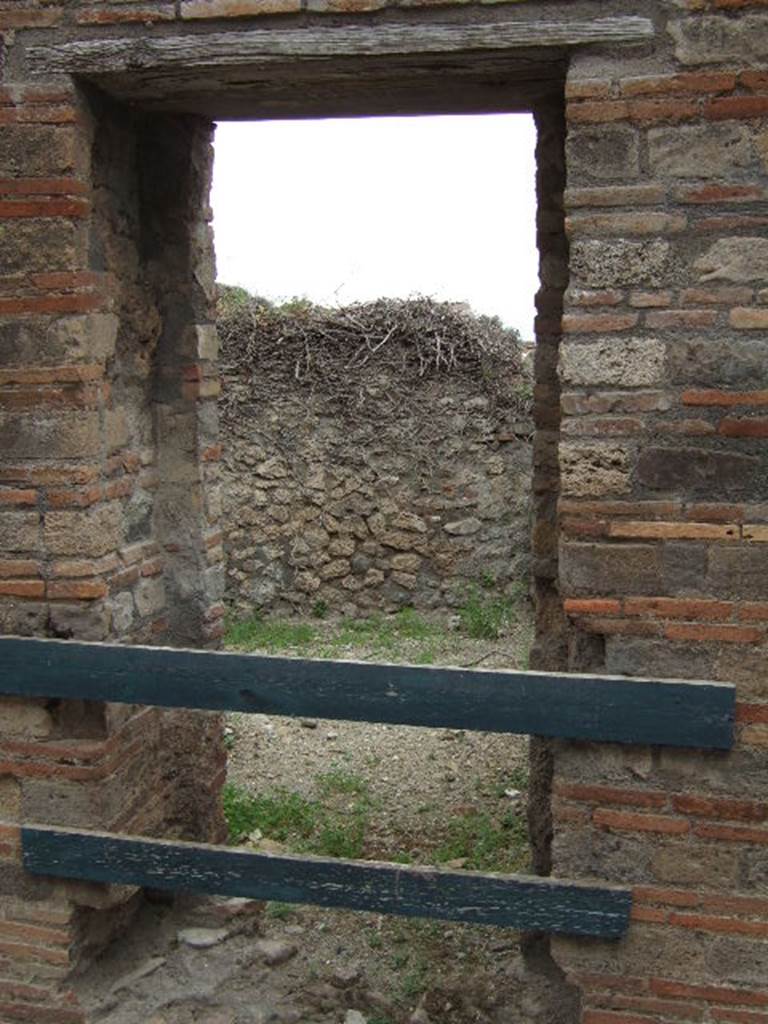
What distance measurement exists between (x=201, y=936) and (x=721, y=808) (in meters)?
1.97

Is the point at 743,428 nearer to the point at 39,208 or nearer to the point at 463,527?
the point at 39,208

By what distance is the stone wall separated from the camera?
351 inches

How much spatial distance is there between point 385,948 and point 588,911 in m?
1.29

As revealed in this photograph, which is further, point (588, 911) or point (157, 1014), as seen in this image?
point (157, 1014)

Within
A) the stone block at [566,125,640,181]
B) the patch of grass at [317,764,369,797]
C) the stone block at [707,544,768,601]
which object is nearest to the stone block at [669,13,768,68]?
the stone block at [566,125,640,181]

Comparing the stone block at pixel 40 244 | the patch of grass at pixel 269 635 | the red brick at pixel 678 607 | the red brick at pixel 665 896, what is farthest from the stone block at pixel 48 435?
the patch of grass at pixel 269 635

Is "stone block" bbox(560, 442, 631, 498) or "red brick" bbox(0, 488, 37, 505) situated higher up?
"stone block" bbox(560, 442, 631, 498)

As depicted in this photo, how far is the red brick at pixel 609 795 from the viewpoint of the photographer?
3.02m

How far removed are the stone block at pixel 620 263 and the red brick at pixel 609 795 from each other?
1.43 m

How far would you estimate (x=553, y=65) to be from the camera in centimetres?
306

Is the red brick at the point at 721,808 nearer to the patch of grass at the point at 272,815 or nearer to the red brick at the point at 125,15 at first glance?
the patch of grass at the point at 272,815

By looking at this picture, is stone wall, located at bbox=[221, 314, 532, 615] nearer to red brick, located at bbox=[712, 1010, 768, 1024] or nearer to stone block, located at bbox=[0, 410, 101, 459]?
stone block, located at bbox=[0, 410, 101, 459]

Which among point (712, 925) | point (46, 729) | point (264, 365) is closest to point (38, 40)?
Answer: point (46, 729)

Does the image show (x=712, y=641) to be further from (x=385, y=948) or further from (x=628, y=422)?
(x=385, y=948)
